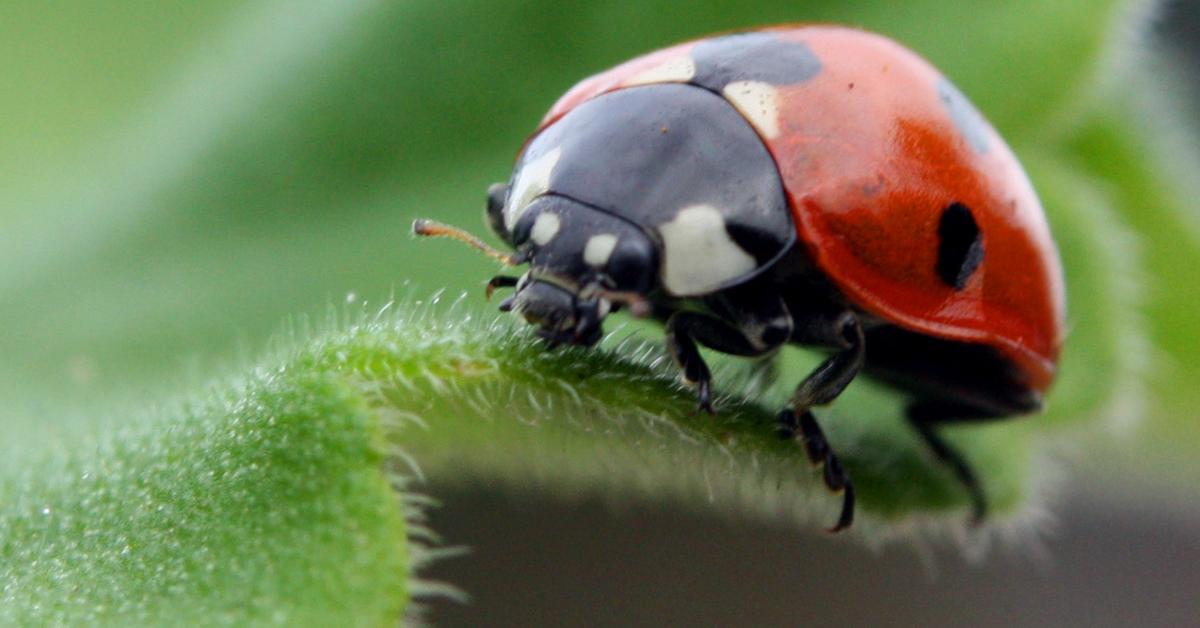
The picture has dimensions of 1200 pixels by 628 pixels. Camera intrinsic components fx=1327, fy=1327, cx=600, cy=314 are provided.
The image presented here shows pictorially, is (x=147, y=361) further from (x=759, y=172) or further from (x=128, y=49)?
(x=759, y=172)

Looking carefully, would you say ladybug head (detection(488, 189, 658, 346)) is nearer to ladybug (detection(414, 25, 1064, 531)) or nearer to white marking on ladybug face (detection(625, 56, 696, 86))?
ladybug (detection(414, 25, 1064, 531))

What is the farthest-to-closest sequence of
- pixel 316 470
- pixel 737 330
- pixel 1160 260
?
pixel 1160 260, pixel 737 330, pixel 316 470

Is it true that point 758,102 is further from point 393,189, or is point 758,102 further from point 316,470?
point 393,189

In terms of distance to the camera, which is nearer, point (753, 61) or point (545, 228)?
point (545, 228)

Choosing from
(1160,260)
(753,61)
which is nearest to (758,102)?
(753,61)

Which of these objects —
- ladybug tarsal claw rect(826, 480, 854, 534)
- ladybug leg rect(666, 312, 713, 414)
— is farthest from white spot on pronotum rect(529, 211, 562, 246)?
ladybug tarsal claw rect(826, 480, 854, 534)

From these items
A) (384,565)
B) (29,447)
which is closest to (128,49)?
(29,447)
